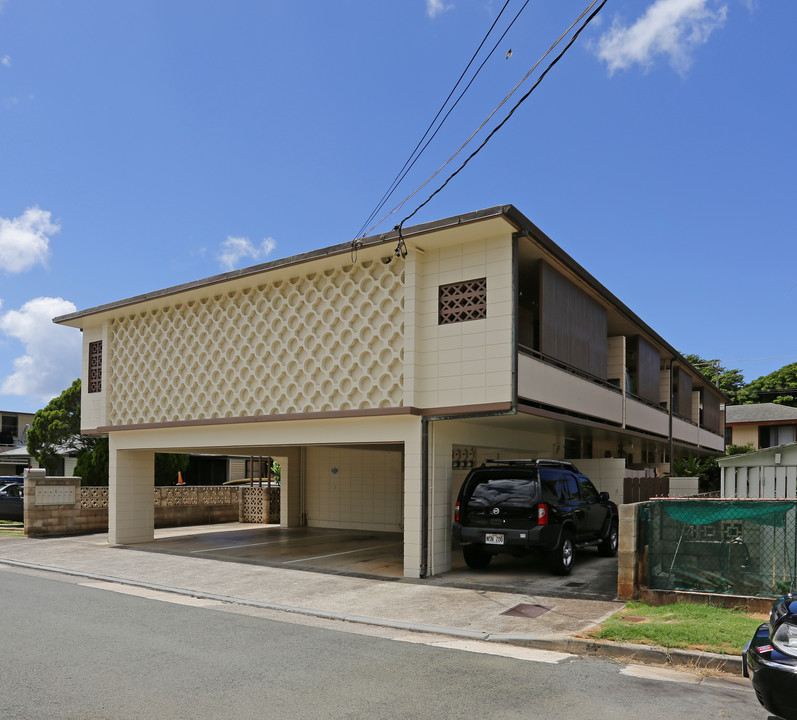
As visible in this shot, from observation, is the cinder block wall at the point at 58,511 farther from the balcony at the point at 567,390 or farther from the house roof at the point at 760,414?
the house roof at the point at 760,414

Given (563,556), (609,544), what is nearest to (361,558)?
(563,556)

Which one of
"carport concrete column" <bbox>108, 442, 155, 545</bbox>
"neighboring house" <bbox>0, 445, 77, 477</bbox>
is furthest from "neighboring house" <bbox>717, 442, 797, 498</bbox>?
"neighboring house" <bbox>0, 445, 77, 477</bbox>

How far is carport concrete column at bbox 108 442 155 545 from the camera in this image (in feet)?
64.0

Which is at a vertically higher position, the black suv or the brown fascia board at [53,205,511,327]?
the brown fascia board at [53,205,511,327]

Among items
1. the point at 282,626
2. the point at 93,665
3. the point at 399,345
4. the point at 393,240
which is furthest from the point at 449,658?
the point at 393,240

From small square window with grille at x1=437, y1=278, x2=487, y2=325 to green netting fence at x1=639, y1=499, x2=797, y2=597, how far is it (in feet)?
15.3

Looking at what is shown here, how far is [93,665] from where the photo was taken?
23.9 feet

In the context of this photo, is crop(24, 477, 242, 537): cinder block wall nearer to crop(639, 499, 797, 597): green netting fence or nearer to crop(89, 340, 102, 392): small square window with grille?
crop(89, 340, 102, 392): small square window with grille

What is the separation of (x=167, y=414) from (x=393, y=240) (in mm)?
8187

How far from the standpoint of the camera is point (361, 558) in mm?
16281

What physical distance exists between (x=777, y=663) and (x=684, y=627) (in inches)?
142

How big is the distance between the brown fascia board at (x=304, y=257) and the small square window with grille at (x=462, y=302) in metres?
1.19

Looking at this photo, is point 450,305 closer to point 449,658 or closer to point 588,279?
point 588,279

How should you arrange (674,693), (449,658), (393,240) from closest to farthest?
(674,693)
(449,658)
(393,240)
